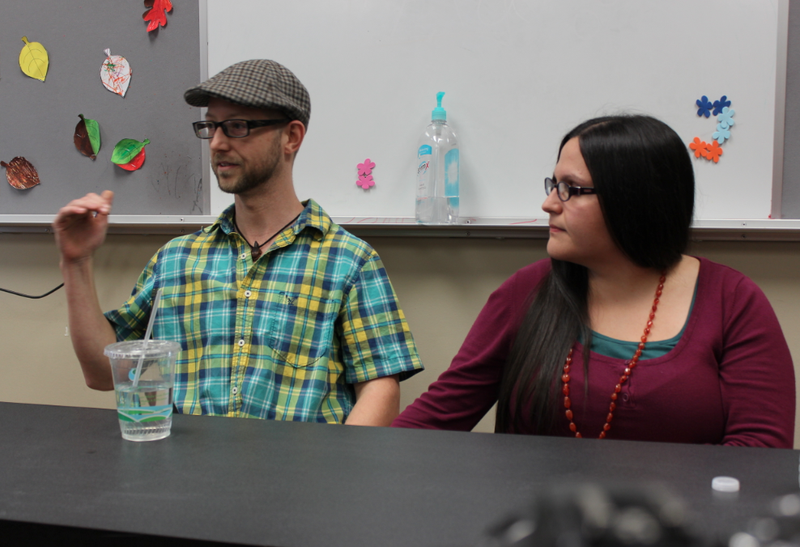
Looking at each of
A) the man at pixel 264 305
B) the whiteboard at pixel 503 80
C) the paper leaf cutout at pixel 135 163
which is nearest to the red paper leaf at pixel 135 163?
the paper leaf cutout at pixel 135 163

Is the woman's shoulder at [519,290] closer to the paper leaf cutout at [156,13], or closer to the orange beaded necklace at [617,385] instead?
the orange beaded necklace at [617,385]

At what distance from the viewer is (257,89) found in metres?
1.24

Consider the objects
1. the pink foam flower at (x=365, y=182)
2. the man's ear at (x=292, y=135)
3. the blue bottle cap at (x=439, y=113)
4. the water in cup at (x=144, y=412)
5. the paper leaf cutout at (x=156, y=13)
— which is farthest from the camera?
the paper leaf cutout at (x=156, y=13)

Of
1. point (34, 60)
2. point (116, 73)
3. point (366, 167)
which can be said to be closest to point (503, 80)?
point (366, 167)

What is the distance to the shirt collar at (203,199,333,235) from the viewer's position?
128 centimetres

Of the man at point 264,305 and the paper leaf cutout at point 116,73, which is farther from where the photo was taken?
the paper leaf cutout at point 116,73

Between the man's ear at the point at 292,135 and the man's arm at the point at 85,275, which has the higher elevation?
the man's ear at the point at 292,135

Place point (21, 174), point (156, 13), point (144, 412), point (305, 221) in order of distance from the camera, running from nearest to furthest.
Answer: point (144, 412) < point (305, 221) < point (156, 13) < point (21, 174)

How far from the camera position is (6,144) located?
1795mm

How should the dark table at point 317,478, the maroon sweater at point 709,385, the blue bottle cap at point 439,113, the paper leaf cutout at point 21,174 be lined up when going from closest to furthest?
1. the dark table at point 317,478
2. the maroon sweater at point 709,385
3. the blue bottle cap at point 439,113
4. the paper leaf cutout at point 21,174

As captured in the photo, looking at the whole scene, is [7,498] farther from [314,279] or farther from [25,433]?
[314,279]

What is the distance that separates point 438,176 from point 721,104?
658 mm

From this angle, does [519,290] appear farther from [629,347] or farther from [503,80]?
[503,80]

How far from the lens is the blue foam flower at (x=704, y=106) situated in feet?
4.40
